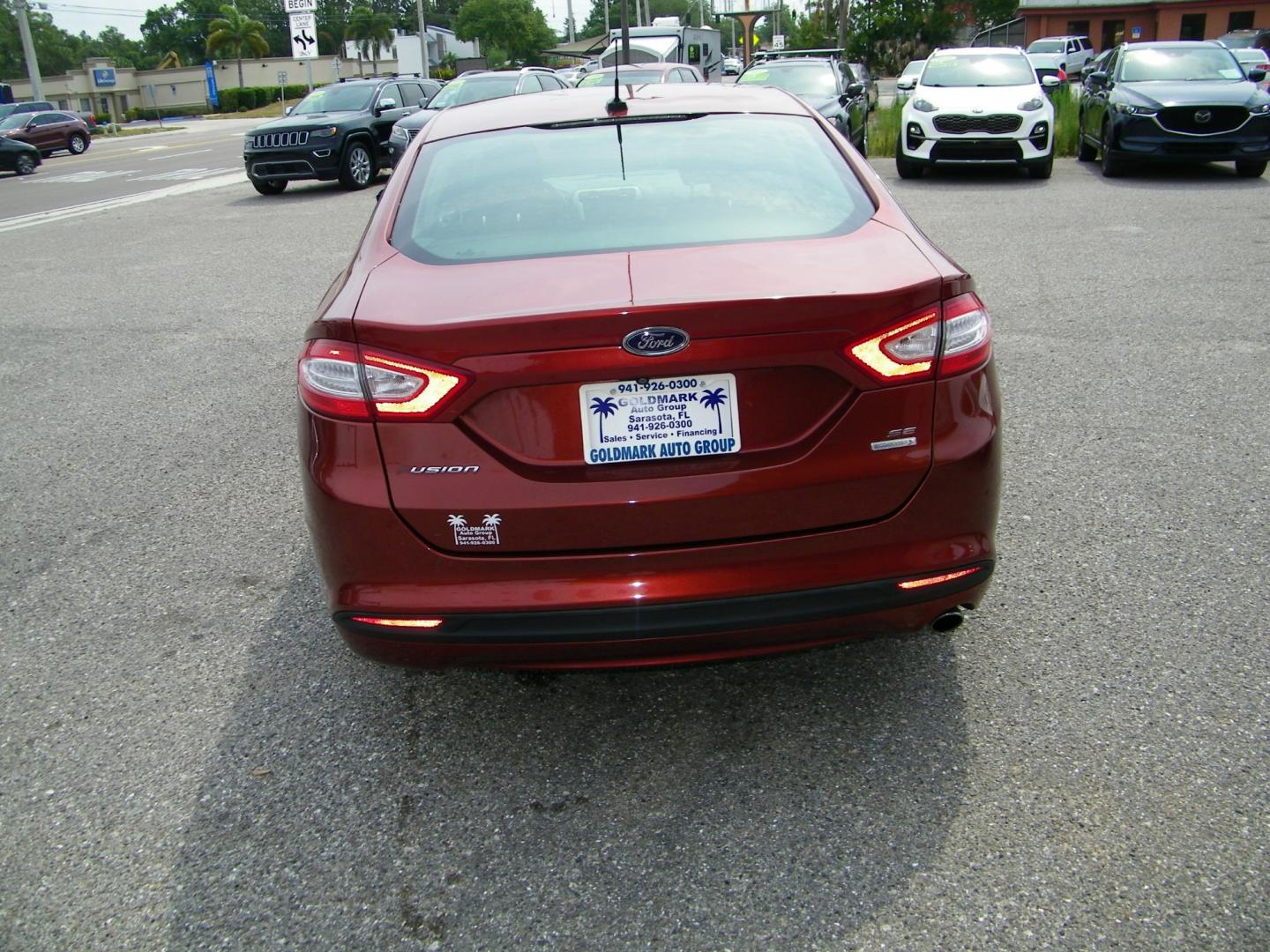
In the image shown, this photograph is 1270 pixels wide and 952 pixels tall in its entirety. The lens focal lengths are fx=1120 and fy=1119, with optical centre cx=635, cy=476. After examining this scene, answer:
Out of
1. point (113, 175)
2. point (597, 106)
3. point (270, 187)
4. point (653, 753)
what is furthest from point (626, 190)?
point (113, 175)

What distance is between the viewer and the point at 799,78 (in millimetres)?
17203

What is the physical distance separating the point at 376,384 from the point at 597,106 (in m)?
1.69

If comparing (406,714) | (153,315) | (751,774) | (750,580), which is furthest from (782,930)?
(153,315)

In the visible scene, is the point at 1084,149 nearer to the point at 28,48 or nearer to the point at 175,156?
the point at 175,156

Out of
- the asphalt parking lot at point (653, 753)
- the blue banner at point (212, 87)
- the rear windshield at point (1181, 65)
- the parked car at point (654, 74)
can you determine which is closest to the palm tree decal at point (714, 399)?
the asphalt parking lot at point (653, 753)

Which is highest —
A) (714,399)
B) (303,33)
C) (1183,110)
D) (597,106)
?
(303,33)

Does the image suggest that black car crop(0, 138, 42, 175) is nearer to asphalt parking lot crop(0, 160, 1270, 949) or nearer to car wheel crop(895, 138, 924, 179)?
car wheel crop(895, 138, 924, 179)

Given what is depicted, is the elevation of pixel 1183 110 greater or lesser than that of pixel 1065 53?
greater

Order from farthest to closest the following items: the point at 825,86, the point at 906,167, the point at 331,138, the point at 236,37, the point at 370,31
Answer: the point at 370,31, the point at 236,37, the point at 825,86, the point at 331,138, the point at 906,167

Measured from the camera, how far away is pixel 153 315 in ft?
28.5

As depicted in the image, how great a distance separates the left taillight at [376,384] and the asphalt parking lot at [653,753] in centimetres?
87

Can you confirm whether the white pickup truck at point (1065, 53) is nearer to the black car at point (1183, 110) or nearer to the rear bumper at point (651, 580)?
the black car at point (1183, 110)

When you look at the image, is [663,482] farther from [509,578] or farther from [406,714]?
[406,714]

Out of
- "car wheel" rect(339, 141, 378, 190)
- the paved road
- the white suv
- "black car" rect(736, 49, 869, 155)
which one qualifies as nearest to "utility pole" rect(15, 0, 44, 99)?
the paved road
